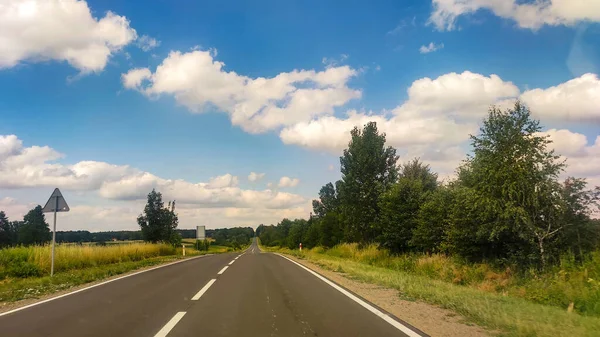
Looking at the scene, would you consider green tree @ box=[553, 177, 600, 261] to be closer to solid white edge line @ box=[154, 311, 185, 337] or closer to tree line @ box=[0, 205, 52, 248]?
solid white edge line @ box=[154, 311, 185, 337]

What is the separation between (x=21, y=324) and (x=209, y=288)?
5.63m

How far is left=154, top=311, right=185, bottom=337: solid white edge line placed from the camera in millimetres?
6672

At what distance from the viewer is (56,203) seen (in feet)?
57.6

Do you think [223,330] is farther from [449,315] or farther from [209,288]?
[209,288]

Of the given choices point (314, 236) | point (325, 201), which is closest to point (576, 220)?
point (314, 236)

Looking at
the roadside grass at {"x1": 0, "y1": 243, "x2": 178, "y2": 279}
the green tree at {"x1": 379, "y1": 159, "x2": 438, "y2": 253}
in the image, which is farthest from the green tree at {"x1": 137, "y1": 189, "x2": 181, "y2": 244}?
the green tree at {"x1": 379, "y1": 159, "x2": 438, "y2": 253}

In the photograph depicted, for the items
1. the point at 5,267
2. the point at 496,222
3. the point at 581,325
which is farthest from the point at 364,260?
the point at 581,325

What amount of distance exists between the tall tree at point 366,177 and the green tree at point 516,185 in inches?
737

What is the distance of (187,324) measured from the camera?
7.40 meters

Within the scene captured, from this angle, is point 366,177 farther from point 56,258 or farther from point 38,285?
point 38,285

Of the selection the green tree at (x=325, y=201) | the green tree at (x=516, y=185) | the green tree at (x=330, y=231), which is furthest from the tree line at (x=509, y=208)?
the green tree at (x=325, y=201)

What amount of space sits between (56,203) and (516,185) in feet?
64.0

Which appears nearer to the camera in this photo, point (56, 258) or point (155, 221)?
point (56, 258)

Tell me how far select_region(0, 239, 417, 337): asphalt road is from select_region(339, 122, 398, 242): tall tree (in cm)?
2631
